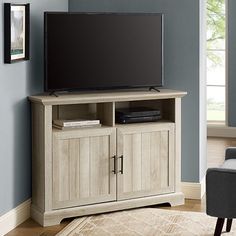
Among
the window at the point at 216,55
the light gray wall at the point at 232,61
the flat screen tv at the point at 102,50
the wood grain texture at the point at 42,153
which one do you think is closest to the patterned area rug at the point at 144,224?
the wood grain texture at the point at 42,153

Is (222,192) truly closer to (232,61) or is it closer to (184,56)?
(184,56)

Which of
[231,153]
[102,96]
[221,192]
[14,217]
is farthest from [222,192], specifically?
[14,217]

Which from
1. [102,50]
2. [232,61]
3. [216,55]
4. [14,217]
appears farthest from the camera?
[216,55]

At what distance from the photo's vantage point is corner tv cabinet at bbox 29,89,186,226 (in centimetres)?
443

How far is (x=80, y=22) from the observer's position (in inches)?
181

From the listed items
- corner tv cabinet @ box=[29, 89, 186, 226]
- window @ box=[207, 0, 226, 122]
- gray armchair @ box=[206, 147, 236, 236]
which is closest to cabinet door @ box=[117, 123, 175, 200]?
corner tv cabinet @ box=[29, 89, 186, 226]

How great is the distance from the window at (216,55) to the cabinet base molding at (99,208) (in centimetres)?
343

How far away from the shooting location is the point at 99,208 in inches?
182

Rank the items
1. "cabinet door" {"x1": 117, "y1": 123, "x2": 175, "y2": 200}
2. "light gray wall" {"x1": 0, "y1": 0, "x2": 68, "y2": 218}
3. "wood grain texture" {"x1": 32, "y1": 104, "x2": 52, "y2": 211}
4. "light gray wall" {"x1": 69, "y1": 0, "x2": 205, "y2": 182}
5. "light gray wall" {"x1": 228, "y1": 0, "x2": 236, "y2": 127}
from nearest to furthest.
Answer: "light gray wall" {"x1": 0, "y1": 0, "x2": 68, "y2": 218}
"wood grain texture" {"x1": 32, "y1": 104, "x2": 52, "y2": 211}
"cabinet door" {"x1": 117, "y1": 123, "x2": 175, "y2": 200}
"light gray wall" {"x1": 69, "y1": 0, "x2": 205, "y2": 182}
"light gray wall" {"x1": 228, "y1": 0, "x2": 236, "y2": 127}

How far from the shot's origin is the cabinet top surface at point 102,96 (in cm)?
439

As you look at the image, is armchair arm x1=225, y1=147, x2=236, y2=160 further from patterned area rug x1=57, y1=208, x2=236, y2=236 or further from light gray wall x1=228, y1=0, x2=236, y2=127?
light gray wall x1=228, y1=0, x2=236, y2=127

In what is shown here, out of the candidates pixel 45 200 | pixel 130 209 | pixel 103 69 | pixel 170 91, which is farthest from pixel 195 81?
pixel 45 200

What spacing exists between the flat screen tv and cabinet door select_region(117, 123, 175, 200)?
383 mm

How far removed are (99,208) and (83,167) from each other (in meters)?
0.33
